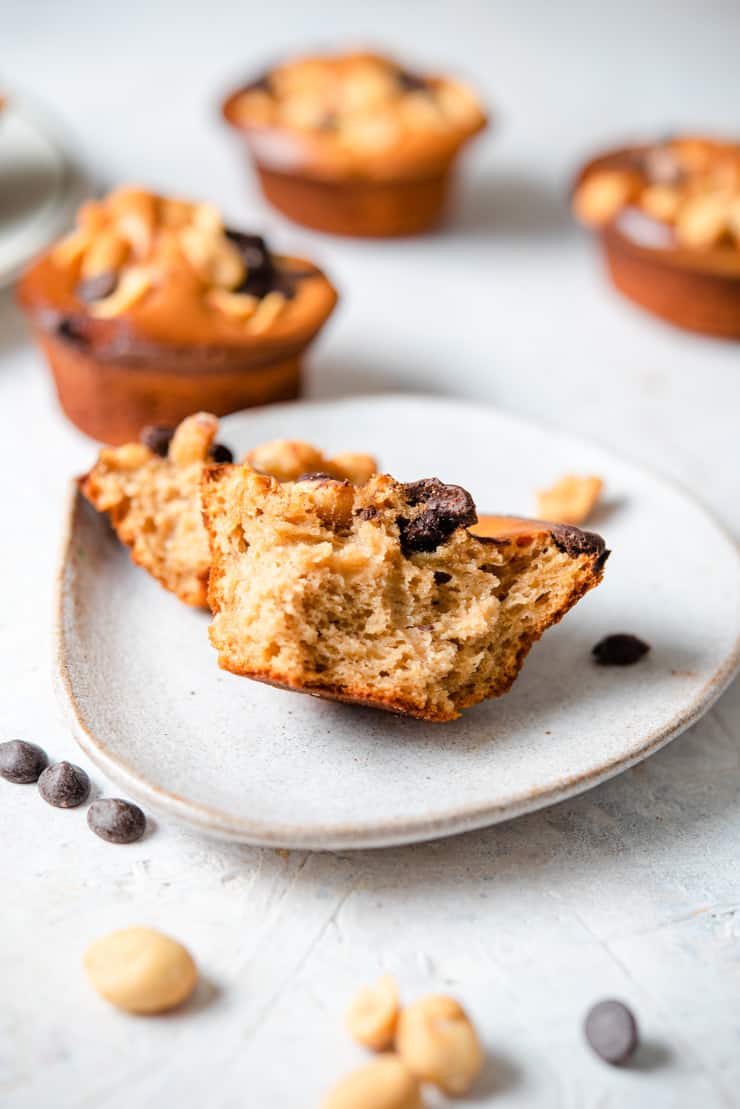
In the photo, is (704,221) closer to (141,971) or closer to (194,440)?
(194,440)

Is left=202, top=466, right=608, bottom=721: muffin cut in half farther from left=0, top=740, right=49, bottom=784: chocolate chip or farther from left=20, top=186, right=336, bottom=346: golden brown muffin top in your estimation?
left=20, top=186, right=336, bottom=346: golden brown muffin top

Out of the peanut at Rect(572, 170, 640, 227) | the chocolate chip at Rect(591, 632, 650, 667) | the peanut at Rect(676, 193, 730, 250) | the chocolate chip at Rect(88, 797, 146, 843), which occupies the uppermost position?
the peanut at Rect(676, 193, 730, 250)

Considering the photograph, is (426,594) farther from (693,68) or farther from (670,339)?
(693,68)

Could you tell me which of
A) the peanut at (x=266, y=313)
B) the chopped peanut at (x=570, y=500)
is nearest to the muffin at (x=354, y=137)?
the peanut at (x=266, y=313)

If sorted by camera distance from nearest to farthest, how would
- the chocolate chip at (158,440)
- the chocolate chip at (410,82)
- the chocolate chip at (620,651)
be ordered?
the chocolate chip at (620,651), the chocolate chip at (158,440), the chocolate chip at (410,82)

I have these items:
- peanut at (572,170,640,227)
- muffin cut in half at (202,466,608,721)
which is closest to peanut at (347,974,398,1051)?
muffin cut in half at (202,466,608,721)

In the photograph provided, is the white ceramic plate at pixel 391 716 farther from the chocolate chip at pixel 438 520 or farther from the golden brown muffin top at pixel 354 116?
the golden brown muffin top at pixel 354 116

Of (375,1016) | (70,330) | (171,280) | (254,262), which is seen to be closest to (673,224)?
(254,262)
